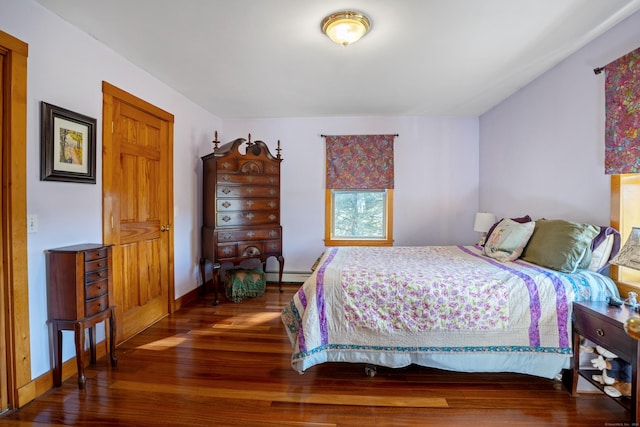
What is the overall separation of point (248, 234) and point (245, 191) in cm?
52

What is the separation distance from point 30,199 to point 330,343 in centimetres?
205

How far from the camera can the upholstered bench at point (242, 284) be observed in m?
3.55

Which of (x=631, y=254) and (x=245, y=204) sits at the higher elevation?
(x=245, y=204)

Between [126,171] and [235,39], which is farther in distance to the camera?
[126,171]

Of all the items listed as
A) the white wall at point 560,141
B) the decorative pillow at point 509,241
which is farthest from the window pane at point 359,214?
the decorative pillow at point 509,241

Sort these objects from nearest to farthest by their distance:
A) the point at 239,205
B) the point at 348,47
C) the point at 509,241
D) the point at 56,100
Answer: the point at 56,100, the point at 348,47, the point at 509,241, the point at 239,205

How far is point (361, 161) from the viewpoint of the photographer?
4.12 m

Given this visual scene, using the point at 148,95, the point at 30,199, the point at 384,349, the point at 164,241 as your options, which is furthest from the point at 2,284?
the point at 384,349

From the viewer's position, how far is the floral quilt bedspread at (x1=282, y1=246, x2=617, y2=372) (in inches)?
72.9

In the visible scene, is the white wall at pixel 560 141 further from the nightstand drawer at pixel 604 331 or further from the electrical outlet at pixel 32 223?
the electrical outlet at pixel 32 223

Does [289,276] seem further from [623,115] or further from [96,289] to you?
[623,115]

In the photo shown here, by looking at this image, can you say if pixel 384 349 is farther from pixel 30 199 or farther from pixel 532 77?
pixel 532 77

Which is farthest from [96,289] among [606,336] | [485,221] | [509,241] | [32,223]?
[485,221]

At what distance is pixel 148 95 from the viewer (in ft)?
9.10
